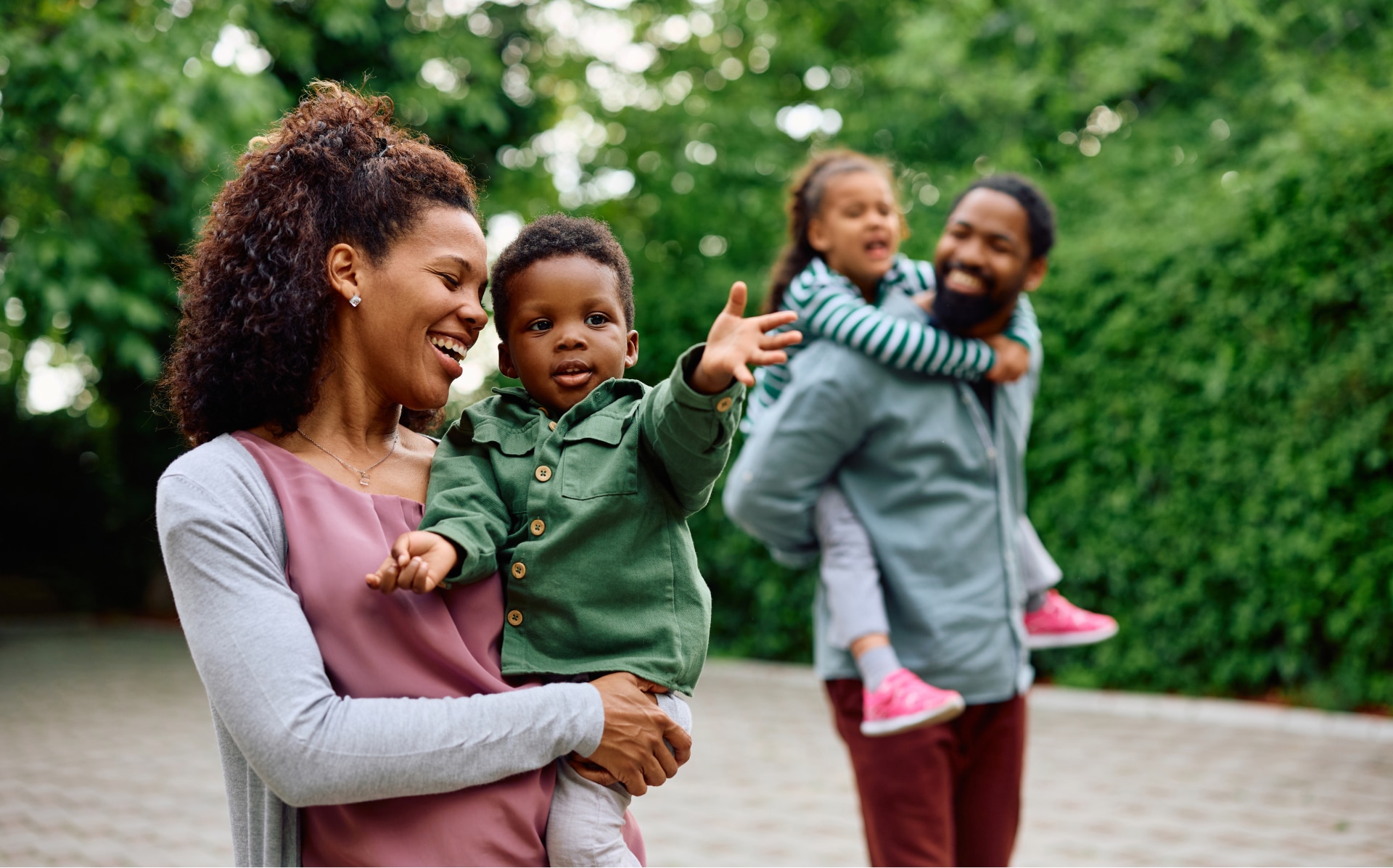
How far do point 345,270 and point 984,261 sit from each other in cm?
199

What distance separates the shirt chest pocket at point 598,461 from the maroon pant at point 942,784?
1495 mm

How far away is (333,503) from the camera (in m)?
1.71

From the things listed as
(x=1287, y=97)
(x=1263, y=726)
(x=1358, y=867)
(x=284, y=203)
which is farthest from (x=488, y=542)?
(x=1287, y=97)

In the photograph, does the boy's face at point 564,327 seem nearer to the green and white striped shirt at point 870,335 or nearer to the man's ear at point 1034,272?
the green and white striped shirt at point 870,335

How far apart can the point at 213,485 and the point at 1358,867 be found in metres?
4.96

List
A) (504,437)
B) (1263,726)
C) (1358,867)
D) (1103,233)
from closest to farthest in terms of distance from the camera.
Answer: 1. (504,437)
2. (1358,867)
3. (1263,726)
4. (1103,233)

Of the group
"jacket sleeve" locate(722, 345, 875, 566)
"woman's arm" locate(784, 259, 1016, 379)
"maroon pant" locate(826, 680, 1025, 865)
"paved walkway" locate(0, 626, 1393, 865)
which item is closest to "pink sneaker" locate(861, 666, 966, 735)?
"maroon pant" locate(826, 680, 1025, 865)

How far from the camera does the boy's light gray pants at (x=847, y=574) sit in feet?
9.99

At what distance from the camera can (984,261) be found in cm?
326

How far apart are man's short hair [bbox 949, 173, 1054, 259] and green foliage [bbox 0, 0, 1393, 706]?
4684mm

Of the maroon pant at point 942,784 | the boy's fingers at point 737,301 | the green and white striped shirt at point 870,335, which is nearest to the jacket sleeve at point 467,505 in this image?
the boy's fingers at point 737,301

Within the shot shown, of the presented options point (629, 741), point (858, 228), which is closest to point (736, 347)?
point (629, 741)

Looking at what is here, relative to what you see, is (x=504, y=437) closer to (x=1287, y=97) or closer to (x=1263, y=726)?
(x=1263, y=726)

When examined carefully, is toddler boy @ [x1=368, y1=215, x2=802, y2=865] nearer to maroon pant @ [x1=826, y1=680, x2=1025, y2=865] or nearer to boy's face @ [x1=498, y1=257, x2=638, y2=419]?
boy's face @ [x1=498, y1=257, x2=638, y2=419]
